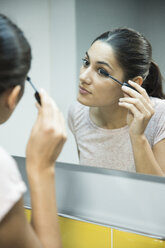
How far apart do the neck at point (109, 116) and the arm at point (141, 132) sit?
61 millimetres

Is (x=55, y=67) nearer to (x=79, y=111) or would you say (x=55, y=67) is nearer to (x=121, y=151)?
(x=79, y=111)

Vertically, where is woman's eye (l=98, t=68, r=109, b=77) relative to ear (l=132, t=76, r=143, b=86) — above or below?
above

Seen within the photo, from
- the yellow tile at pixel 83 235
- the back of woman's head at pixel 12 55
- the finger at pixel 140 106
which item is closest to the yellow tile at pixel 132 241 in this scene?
the yellow tile at pixel 83 235

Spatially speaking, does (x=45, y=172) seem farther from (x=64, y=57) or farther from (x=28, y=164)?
(x=64, y=57)

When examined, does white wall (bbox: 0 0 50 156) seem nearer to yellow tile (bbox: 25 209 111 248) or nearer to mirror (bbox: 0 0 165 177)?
mirror (bbox: 0 0 165 177)

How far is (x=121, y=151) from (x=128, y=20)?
32 cm

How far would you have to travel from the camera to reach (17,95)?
1.93 ft

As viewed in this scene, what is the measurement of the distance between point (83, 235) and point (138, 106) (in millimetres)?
320

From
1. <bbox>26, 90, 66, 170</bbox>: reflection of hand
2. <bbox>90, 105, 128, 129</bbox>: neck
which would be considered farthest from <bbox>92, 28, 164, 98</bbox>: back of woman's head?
<bbox>26, 90, 66, 170</bbox>: reflection of hand

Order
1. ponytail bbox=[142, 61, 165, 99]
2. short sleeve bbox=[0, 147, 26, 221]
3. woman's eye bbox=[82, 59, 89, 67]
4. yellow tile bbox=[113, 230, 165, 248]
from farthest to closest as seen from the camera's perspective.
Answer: woman's eye bbox=[82, 59, 89, 67] → ponytail bbox=[142, 61, 165, 99] → yellow tile bbox=[113, 230, 165, 248] → short sleeve bbox=[0, 147, 26, 221]

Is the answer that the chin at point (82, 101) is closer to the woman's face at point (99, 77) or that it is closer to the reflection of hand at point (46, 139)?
the woman's face at point (99, 77)

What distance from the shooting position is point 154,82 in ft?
2.72

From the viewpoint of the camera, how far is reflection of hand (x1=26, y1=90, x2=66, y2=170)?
1.95 feet

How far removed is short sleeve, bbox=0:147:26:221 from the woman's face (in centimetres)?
44
